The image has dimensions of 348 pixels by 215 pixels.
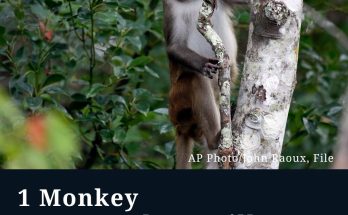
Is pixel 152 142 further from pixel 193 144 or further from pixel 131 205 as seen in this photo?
pixel 131 205

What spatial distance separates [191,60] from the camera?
19.7 ft

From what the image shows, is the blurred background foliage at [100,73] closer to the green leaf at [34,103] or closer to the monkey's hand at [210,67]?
the green leaf at [34,103]

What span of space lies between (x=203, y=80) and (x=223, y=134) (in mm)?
1955

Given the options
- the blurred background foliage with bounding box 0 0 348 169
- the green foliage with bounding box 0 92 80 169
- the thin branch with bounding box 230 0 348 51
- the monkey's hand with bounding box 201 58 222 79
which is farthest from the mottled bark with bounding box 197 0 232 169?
the blurred background foliage with bounding box 0 0 348 169

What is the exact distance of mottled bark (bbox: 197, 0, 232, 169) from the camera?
14.0 ft

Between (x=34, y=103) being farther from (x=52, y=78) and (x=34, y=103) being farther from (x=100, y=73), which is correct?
(x=100, y=73)

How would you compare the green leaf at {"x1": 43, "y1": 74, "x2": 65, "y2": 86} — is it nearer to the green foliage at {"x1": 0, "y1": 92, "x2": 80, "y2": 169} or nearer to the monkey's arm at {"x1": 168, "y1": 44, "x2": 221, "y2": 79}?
the monkey's arm at {"x1": 168, "y1": 44, "x2": 221, "y2": 79}

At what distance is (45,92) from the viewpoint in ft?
21.0

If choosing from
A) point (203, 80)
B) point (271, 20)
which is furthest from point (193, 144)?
point (271, 20)

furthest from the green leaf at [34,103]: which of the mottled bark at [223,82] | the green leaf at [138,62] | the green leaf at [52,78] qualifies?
the mottled bark at [223,82]

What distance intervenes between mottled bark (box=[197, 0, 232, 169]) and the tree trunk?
0.22 feet

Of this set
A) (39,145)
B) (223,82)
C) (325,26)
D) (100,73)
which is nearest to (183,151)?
(100,73)

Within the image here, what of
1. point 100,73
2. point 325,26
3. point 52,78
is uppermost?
point 100,73

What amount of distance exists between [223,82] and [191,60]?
1.69m
